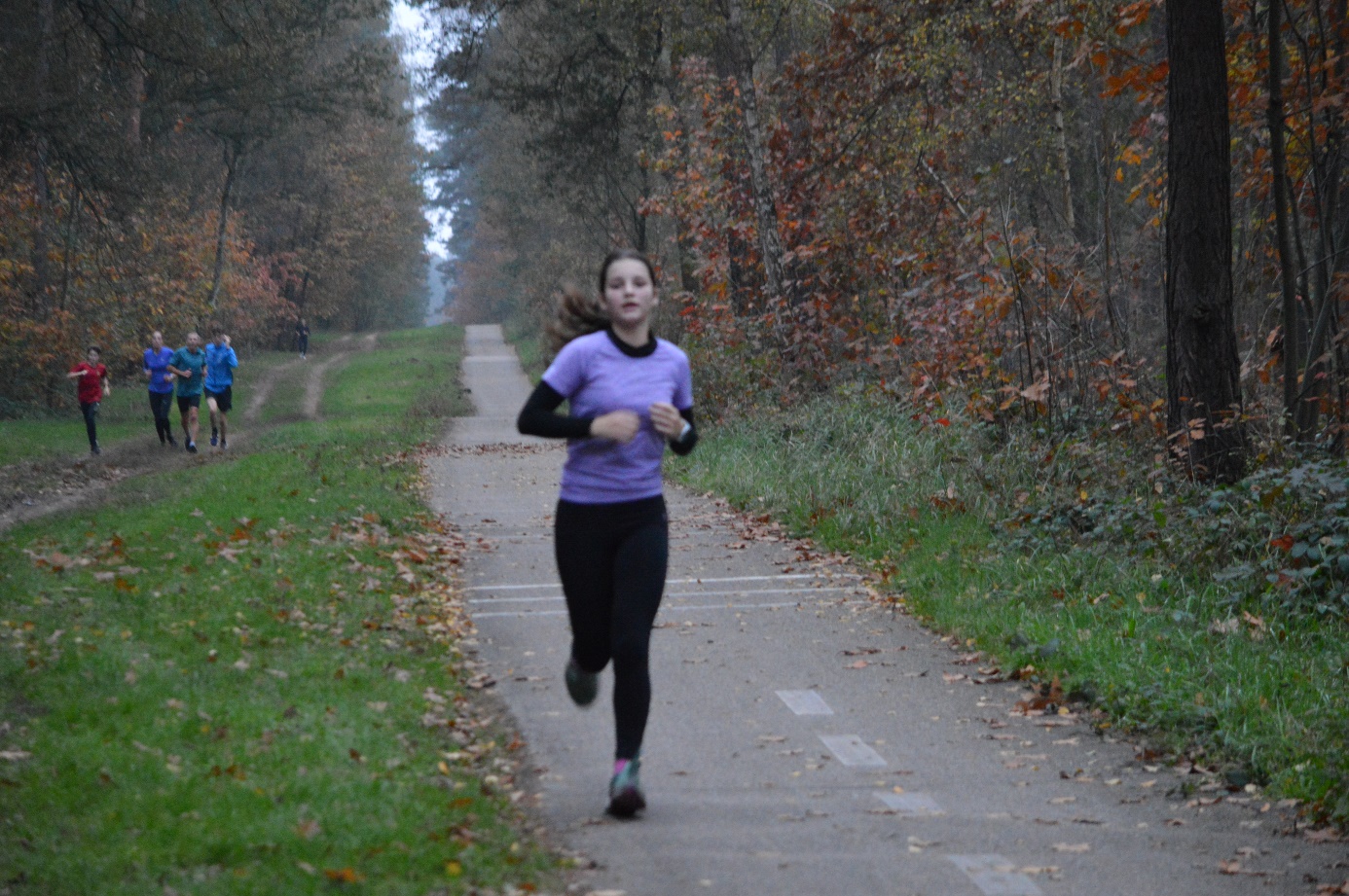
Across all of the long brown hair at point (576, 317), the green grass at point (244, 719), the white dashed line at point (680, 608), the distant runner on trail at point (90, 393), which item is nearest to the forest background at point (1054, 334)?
the white dashed line at point (680, 608)

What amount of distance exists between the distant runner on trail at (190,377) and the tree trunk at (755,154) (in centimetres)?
979

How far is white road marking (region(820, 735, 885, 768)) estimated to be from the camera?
6109mm

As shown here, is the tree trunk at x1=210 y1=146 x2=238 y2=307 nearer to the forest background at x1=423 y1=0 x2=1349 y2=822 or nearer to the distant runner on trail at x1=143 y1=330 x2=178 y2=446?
the forest background at x1=423 y1=0 x2=1349 y2=822

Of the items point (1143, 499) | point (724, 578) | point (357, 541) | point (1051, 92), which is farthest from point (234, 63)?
point (1143, 499)

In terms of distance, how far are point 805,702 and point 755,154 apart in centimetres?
1382

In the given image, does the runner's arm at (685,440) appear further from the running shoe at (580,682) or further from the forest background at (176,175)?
the forest background at (176,175)

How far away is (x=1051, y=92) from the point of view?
65.4 feet

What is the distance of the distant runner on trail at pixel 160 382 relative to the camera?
23047 mm

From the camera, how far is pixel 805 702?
7105 millimetres

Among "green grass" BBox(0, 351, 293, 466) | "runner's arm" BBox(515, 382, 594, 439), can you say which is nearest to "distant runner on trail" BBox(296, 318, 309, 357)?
"green grass" BBox(0, 351, 293, 466)

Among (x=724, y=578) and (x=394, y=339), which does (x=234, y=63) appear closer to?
(x=724, y=578)

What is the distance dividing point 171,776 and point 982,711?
408 cm

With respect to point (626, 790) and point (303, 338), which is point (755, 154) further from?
point (303, 338)

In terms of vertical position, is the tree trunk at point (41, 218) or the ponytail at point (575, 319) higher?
the tree trunk at point (41, 218)
